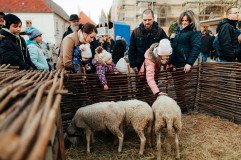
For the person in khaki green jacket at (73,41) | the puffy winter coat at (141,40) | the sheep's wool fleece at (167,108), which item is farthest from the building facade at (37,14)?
the sheep's wool fleece at (167,108)

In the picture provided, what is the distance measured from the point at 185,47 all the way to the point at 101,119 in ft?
8.26

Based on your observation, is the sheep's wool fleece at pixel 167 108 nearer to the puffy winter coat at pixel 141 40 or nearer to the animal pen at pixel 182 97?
the animal pen at pixel 182 97

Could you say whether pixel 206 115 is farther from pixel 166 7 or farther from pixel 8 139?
pixel 166 7

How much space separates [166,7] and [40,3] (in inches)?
731

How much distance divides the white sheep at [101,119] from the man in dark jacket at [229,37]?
9.26 ft

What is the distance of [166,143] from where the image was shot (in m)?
4.19

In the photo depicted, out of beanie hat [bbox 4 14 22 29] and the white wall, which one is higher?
the white wall

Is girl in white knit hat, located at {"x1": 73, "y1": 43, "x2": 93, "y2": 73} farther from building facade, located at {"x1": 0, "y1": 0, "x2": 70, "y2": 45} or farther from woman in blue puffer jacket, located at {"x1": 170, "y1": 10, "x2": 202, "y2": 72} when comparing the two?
building facade, located at {"x1": 0, "y1": 0, "x2": 70, "y2": 45}

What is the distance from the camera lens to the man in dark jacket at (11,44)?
4734 millimetres

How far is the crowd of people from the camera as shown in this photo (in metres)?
4.70

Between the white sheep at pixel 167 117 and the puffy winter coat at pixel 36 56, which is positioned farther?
the puffy winter coat at pixel 36 56

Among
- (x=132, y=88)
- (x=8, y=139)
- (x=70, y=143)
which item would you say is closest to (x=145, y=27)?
(x=132, y=88)

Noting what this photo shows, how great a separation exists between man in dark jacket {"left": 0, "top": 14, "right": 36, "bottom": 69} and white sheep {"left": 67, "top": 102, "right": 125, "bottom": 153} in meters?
1.58

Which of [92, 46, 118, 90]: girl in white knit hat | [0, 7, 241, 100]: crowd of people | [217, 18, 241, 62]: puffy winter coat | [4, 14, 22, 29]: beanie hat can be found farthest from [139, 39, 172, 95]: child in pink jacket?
[4, 14, 22, 29]: beanie hat
